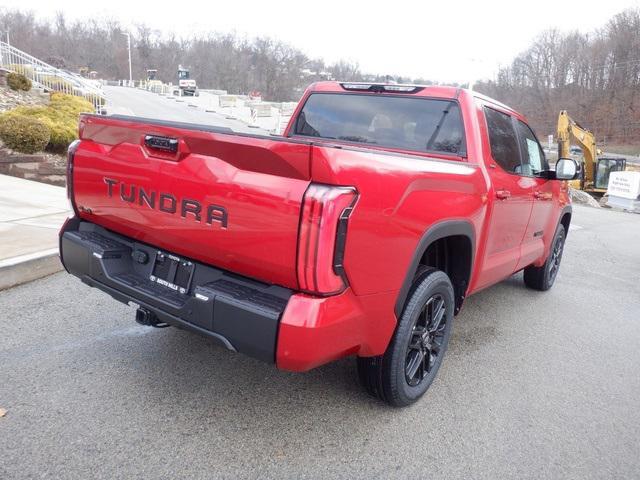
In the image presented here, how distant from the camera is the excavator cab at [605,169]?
25.2 meters

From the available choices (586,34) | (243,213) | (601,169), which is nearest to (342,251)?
(243,213)

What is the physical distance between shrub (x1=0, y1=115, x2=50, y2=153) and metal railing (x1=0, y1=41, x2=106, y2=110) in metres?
9.72

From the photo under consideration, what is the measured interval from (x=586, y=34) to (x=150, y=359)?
9196 cm

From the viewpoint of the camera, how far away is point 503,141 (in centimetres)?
417

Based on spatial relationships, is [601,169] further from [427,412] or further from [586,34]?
[586,34]

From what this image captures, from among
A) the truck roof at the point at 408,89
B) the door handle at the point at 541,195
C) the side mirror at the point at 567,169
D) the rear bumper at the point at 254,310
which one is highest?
the truck roof at the point at 408,89

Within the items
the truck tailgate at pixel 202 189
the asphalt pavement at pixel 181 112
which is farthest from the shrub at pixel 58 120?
the asphalt pavement at pixel 181 112

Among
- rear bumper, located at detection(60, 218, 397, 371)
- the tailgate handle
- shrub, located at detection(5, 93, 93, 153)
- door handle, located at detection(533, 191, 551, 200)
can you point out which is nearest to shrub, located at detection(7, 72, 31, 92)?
shrub, located at detection(5, 93, 93, 153)

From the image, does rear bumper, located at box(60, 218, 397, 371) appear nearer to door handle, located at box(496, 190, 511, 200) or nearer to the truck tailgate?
the truck tailgate

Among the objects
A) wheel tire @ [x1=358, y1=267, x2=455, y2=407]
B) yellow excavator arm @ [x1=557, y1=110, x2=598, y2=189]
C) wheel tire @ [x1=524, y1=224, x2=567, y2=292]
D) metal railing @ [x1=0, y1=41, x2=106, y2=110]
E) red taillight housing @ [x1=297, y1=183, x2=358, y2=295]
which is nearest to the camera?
red taillight housing @ [x1=297, y1=183, x2=358, y2=295]

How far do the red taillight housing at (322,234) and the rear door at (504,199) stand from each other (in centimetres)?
179

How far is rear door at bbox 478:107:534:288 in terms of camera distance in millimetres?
3820

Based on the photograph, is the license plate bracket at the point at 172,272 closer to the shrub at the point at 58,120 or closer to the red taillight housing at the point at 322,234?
the red taillight housing at the point at 322,234

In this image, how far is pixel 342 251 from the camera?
2264 millimetres
